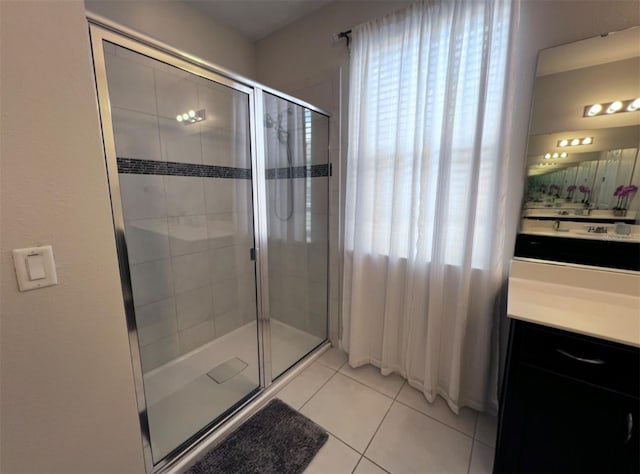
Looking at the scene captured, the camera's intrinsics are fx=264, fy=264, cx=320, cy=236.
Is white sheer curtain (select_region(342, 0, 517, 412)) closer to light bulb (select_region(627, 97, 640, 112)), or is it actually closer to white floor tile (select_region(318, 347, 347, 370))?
white floor tile (select_region(318, 347, 347, 370))

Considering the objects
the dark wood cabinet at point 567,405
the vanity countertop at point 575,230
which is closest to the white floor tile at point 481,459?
the dark wood cabinet at point 567,405

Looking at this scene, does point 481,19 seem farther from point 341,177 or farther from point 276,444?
point 276,444

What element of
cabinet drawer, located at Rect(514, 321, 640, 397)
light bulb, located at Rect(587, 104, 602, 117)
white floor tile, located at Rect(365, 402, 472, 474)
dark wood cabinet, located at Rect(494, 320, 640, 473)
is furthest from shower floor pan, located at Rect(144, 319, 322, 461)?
light bulb, located at Rect(587, 104, 602, 117)

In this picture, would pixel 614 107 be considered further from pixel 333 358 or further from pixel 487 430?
pixel 333 358

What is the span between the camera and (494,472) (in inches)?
46.7

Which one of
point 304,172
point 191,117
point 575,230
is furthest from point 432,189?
point 191,117

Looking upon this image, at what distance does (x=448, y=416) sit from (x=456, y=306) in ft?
2.21

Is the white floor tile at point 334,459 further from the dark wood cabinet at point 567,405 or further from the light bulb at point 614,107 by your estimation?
the light bulb at point 614,107

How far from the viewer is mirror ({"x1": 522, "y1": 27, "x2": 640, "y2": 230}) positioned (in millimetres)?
1178

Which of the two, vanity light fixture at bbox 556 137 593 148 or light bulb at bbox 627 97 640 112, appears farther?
vanity light fixture at bbox 556 137 593 148

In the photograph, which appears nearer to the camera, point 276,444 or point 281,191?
point 276,444

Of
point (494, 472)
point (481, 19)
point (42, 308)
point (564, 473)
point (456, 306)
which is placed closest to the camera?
point (42, 308)

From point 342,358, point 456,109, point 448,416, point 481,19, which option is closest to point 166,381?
point 342,358

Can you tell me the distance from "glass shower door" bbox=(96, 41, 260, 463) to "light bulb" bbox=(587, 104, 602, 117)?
5.83ft
